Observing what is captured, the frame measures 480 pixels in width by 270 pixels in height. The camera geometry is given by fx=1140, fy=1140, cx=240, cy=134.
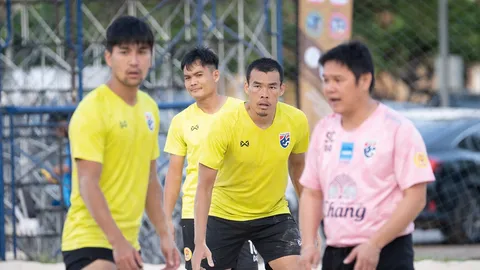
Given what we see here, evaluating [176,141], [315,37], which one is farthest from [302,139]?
[315,37]

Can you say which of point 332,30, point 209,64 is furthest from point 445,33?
point 209,64

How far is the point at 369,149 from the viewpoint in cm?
483

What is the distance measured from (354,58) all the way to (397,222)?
0.72m

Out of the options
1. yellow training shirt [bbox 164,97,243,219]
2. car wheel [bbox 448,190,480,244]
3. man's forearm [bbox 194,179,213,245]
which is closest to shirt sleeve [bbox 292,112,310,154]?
yellow training shirt [bbox 164,97,243,219]

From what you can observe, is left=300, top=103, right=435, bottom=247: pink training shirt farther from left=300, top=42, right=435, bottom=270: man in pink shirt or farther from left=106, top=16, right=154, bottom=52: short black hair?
left=106, top=16, right=154, bottom=52: short black hair

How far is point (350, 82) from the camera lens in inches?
190

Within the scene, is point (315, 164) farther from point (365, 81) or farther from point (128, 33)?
point (128, 33)

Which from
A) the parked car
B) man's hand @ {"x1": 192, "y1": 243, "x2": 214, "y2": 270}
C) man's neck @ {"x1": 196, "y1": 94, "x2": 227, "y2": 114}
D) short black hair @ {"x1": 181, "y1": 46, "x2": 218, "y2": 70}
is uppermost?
short black hair @ {"x1": 181, "y1": 46, "x2": 218, "y2": 70}

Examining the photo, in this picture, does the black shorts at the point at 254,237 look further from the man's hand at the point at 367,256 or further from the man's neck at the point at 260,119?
the man's hand at the point at 367,256

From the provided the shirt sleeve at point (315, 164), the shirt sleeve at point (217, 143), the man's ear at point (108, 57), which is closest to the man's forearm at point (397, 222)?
the shirt sleeve at point (315, 164)

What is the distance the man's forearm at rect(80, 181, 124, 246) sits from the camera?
16.2 feet

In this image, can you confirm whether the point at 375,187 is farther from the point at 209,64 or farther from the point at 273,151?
the point at 209,64

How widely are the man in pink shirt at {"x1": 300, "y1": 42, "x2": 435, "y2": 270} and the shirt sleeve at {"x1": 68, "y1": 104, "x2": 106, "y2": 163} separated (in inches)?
38.3

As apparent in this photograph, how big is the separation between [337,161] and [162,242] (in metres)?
1.04
